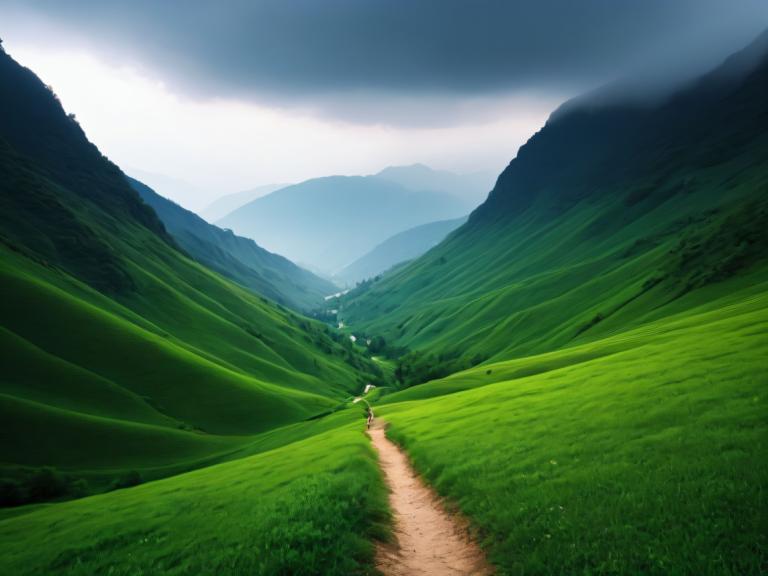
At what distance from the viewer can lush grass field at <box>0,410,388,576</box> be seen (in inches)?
624

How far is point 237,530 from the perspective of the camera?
19.5 m

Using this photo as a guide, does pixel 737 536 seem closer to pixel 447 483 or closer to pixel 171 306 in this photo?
pixel 447 483

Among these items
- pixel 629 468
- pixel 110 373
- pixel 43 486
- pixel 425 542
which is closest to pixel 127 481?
pixel 43 486

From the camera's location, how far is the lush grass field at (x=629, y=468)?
12938 millimetres

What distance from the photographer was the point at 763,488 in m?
14.1

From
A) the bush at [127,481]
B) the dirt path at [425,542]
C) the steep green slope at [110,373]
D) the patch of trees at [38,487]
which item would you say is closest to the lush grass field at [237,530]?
the dirt path at [425,542]

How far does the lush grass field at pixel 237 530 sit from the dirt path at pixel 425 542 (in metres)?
0.92

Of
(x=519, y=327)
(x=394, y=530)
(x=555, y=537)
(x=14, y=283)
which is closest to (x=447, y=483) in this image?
(x=394, y=530)

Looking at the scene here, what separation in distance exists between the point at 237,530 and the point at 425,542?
8.31 m

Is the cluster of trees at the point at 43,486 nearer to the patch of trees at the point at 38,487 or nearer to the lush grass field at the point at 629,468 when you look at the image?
the patch of trees at the point at 38,487

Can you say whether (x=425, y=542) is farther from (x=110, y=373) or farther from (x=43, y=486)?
(x=110, y=373)

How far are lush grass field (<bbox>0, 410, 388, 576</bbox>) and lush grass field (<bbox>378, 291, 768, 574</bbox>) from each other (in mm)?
5253

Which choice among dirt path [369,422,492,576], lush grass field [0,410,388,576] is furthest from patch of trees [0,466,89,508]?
dirt path [369,422,492,576]

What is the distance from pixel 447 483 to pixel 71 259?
698ft
